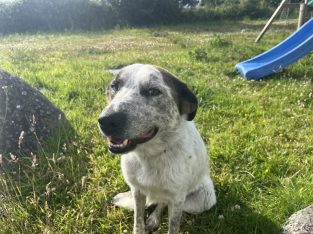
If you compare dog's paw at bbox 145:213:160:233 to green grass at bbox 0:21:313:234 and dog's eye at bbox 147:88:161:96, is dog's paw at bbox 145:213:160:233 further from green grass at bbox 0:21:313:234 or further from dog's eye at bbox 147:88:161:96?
dog's eye at bbox 147:88:161:96

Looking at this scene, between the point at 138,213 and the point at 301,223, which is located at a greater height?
the point at 301,223

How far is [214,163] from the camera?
164 inches

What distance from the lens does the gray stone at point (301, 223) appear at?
8.64 ft

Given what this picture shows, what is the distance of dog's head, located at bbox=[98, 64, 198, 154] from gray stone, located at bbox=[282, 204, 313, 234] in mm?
1114

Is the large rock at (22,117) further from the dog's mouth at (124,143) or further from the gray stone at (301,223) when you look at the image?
the gray stone at (301,223)

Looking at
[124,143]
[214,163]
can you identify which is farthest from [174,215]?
[214,163]

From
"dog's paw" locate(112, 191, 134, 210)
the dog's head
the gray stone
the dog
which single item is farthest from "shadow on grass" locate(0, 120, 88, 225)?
the gray stone

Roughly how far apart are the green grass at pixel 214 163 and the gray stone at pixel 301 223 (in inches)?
9.6

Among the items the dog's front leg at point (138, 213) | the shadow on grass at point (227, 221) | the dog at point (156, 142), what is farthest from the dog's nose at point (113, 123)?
the shadow on grass at point (227, 221)

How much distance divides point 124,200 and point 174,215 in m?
0.64

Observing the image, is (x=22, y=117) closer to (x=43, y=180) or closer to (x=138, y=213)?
(x=43, y=180)

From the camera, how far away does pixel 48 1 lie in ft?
75.7

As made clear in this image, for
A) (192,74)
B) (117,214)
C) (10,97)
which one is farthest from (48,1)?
(117,214)

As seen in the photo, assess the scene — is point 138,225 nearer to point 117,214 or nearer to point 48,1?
point 117,214
